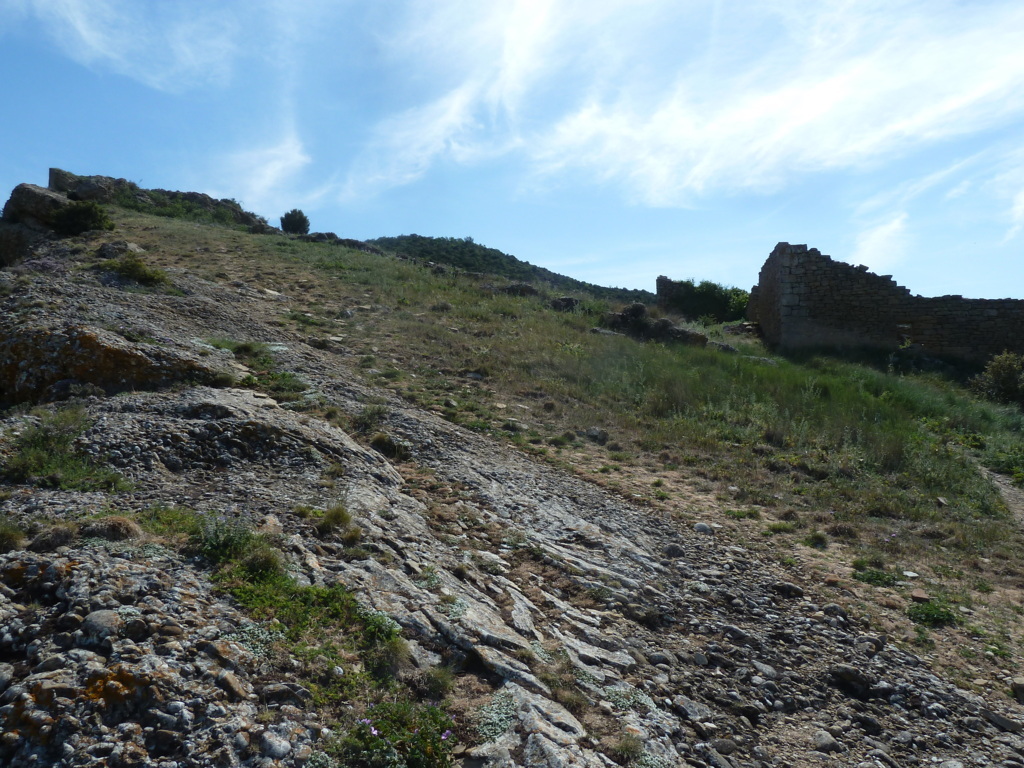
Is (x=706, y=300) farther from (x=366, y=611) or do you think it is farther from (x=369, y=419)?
(x=366, y=611)

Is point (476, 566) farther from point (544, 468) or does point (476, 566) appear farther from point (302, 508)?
point (544, 468)

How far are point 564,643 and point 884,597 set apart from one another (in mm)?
3080

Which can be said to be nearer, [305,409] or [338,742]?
[338,742]

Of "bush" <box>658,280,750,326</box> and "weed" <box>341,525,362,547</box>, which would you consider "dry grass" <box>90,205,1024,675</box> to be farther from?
"bush" <box>658,280,750,326</box>

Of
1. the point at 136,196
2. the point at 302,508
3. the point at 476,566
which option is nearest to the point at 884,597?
the point at 476,566

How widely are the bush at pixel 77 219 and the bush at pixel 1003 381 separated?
2088 cm

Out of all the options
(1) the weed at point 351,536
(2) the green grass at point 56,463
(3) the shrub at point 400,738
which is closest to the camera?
(3) the shrub at point 400,738

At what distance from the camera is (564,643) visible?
4.29 meters

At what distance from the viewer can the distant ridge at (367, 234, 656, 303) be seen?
109ft

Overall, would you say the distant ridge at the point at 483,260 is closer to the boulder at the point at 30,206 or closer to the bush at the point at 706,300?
the bush at the point at 706,300

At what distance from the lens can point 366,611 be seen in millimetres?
3801

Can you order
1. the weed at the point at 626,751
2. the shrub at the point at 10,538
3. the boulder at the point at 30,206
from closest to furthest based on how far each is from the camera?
the weed at the point at 626,751 → the shrub at the point at 10,538 → the boulder at the point at 30,206

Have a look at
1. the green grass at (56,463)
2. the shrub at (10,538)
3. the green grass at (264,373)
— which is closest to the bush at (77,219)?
the green grass at (264,373)

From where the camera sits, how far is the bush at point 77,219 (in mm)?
16594
